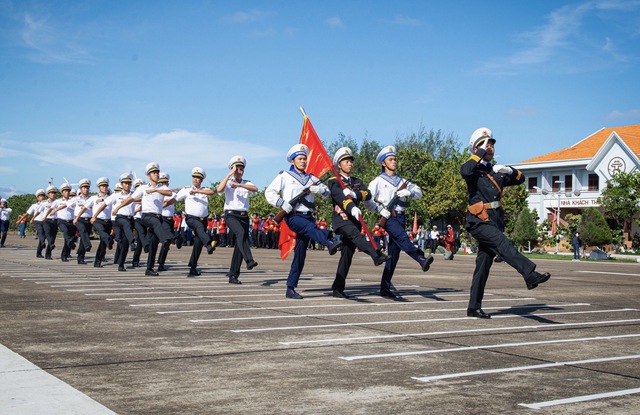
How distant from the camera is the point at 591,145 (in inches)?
2781

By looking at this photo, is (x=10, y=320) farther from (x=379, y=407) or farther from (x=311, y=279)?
(x=311, y=279)

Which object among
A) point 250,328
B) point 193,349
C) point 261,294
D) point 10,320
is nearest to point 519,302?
point 261,294

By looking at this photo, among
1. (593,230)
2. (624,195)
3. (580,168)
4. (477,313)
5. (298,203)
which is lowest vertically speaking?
(477,313)

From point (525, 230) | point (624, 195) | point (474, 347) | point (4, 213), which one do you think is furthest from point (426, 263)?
point (624, 195)

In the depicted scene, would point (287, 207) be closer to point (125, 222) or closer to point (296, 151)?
point (296, 151)

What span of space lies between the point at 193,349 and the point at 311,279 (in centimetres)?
871

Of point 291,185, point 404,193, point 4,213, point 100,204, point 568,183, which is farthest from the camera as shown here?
point 568,183

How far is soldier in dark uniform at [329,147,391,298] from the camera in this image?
1026 centimetres

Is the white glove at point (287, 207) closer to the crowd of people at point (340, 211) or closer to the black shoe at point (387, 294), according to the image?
the crowd of people at point (340, 211)

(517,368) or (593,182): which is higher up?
(593,182)

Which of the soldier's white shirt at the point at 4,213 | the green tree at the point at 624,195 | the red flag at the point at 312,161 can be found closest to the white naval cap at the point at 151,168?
the red flag at the point at 312,161

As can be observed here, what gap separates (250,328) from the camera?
7445 mm

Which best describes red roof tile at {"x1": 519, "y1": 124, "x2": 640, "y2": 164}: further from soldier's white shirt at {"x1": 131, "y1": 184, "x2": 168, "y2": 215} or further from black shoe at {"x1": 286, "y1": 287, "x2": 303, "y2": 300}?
black shoe at {"x1": 286, "y1": 287, "x2": 303, "y2": 300}

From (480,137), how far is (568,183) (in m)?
61.7
